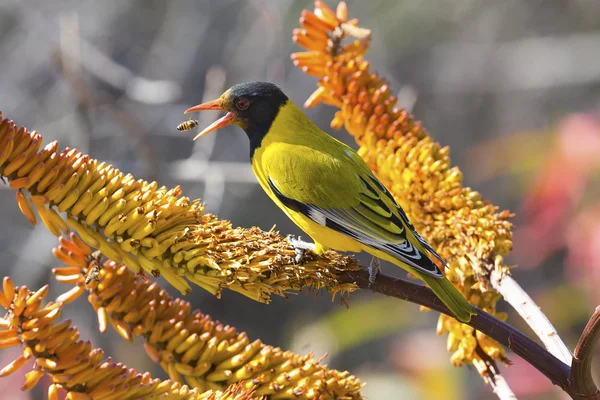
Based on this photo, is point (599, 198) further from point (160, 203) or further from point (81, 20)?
point (81, 20)

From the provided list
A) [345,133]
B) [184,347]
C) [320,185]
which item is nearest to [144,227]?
[184,347]

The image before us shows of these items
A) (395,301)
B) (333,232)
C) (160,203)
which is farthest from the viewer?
(395,301)

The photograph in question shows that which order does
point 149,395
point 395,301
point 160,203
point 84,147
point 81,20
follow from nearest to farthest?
1. point 149,395
2. point 160,203
3. point 84,147
4. point 395,301
5. point 81,20

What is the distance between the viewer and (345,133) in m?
7.11

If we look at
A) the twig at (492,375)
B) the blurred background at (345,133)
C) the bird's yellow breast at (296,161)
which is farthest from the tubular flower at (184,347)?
the blurred background at (345,133)

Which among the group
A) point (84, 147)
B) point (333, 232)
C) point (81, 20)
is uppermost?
point (81, 20)

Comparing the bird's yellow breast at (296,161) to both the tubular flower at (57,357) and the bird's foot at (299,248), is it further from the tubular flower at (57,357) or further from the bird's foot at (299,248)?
the tubular flower at (57,357)

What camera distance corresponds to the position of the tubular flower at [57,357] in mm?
1373

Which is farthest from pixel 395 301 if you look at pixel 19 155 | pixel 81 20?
pixel 19 155

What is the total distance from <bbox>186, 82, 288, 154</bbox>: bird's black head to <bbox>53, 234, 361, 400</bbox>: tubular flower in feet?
3.98

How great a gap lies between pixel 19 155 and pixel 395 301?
4.42 m

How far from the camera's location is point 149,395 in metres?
1.44

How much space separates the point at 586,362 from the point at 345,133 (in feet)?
19.2

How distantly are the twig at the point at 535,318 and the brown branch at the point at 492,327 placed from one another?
0.05m
